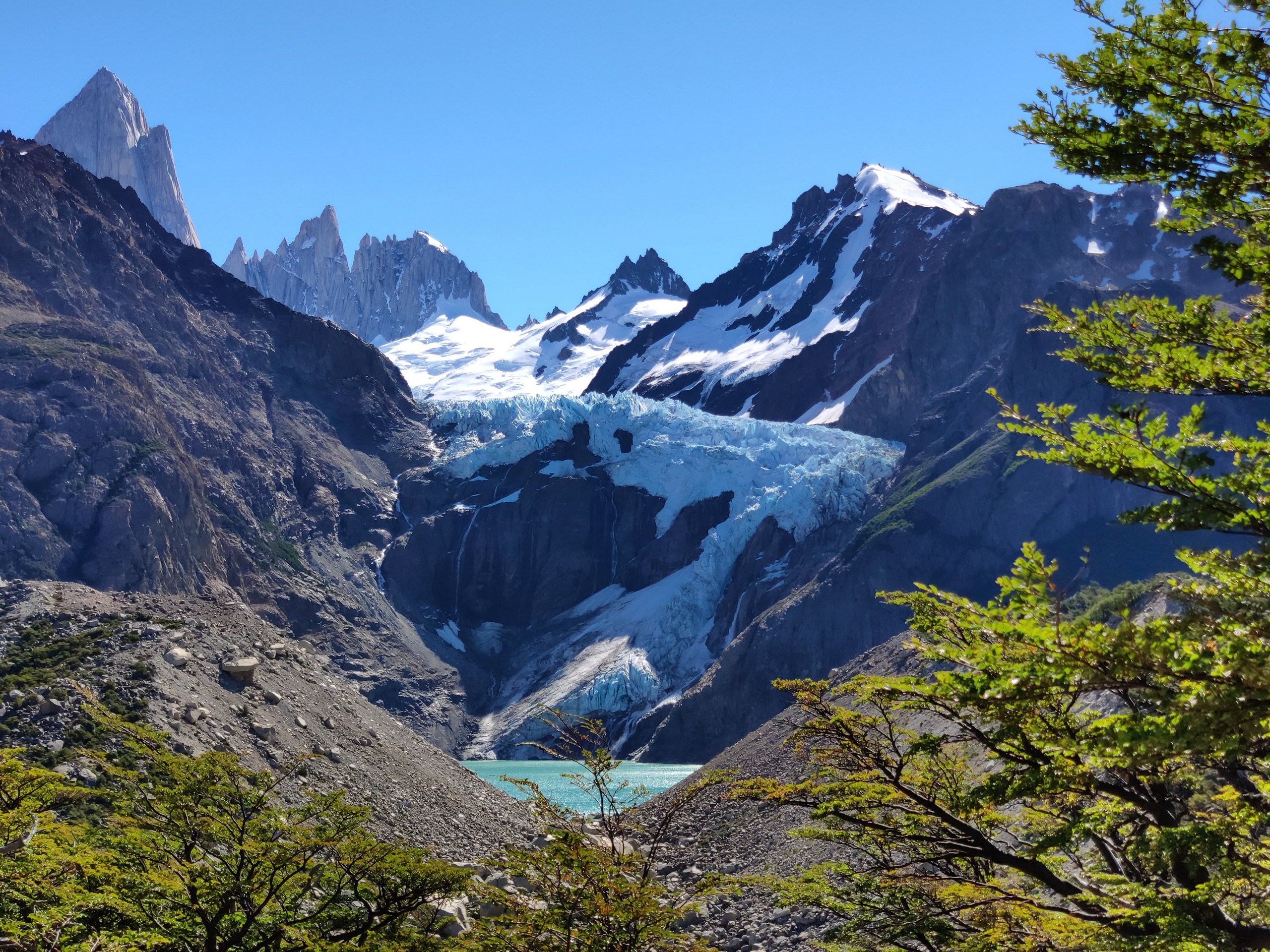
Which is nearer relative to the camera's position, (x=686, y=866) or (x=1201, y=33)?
(x=1201, y=33)

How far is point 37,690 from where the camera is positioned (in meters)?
26.8

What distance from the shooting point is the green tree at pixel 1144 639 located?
6160mm

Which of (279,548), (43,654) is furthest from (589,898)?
(279,548)

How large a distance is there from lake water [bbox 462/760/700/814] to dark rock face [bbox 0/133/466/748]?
1799cm

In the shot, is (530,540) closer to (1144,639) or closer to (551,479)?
(551,479)

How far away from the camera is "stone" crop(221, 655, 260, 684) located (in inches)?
1341

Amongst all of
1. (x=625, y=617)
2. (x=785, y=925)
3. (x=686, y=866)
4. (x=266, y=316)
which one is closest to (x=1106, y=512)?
(x=625, y=617)

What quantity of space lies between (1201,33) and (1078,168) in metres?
1.50

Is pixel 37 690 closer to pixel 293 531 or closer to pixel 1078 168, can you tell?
pixel 1078 168

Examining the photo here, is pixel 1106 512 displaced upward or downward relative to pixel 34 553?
upward

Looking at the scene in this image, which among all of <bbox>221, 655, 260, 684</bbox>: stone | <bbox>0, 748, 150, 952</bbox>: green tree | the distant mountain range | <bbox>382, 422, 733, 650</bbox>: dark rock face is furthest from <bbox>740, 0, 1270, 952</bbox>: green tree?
<bbox>382, 422, 733, 650</bbox>: dark rock face

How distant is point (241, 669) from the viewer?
34125 mm

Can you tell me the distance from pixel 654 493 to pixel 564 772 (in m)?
75.2

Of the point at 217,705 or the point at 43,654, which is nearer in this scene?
the point at 43,654
